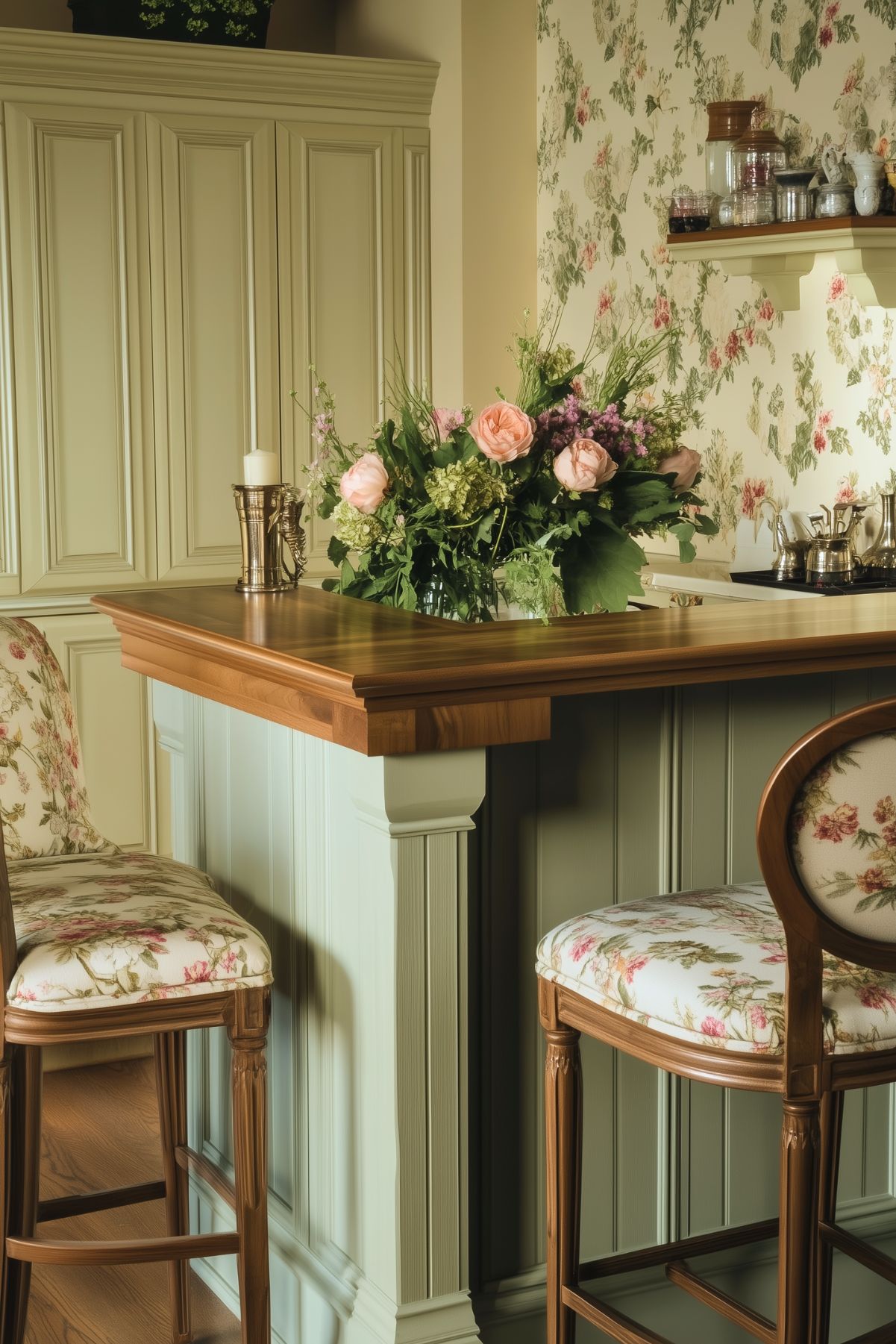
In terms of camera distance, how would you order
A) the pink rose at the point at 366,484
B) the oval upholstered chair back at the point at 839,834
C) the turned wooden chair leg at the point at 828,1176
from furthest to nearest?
the pink rose at the point at 366,484 → the turned wooden chair leg at the point at 828,1176 → the oval upholstered chair back at the point at 839,834

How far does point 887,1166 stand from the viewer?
6.98 feet

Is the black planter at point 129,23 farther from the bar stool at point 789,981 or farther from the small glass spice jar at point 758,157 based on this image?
the bar stool at point 789,981

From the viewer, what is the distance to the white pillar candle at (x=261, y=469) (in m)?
2.12

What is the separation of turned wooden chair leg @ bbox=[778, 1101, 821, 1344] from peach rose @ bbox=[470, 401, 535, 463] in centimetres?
90

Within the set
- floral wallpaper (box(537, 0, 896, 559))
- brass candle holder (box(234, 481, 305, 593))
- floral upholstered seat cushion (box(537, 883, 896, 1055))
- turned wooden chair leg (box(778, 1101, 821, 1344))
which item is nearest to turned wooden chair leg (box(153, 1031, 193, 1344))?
brass candle holder (box(234, 481, 305, 593))

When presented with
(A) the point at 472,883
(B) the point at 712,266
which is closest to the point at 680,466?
(A) the point at 472,883

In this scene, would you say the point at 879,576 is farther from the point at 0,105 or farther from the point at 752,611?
the point at 0,105

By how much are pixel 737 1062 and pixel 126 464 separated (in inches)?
123

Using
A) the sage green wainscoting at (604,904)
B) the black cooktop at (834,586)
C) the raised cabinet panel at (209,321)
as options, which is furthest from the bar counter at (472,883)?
the raised cabinet panel at (209,321)

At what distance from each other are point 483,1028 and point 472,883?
0.18 metres

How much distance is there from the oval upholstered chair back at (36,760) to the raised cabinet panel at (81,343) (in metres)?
1.99

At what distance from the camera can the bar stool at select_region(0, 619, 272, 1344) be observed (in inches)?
65.7

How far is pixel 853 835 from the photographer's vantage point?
1388 mm

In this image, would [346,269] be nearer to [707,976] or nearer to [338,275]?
[338,275]
